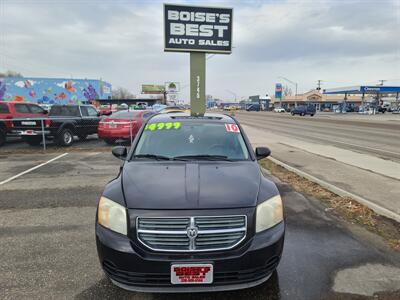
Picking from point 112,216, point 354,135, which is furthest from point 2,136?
point 354,135

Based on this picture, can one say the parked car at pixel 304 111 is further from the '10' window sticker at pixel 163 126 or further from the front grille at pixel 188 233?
the front grille at pixel 188 233

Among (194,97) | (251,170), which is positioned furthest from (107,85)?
(251,170)

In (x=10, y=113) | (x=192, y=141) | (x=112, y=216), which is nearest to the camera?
(x=112, y=216)

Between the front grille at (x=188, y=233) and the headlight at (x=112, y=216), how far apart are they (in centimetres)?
17

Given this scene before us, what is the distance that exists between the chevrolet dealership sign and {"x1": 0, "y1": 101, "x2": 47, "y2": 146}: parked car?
669 cm

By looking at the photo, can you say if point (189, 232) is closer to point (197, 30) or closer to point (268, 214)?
point (268, 214)

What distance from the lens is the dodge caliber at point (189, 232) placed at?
2600mm

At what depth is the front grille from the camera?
262 centimetres

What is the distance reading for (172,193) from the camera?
114 inches

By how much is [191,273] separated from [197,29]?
1421cm

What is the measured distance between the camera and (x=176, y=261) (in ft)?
8.45

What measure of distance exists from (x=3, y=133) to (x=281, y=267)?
43.6 feet

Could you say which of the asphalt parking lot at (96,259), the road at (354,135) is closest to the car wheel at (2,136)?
the asphalt parking lot at (96,259)

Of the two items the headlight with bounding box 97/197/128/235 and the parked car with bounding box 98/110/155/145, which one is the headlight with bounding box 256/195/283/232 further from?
the parked car with bounding box 98/110/155/145
